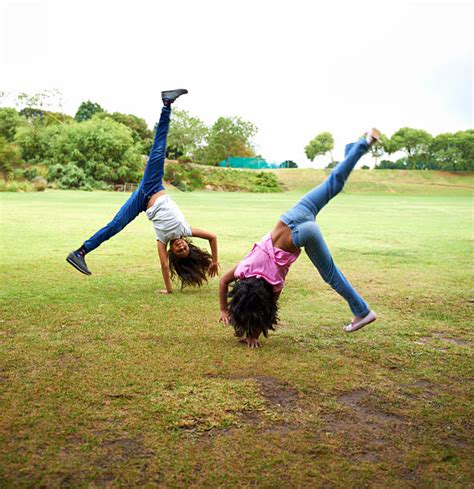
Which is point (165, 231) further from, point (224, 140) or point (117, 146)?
point (224, 140)

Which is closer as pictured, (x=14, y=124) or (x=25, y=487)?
(x=25, y=487)

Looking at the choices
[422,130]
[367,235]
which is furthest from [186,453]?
[422,130]

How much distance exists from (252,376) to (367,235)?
37.7 feet

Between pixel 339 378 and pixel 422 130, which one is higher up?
pixel 422 130

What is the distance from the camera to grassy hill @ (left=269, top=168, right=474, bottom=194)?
6419 centimetres

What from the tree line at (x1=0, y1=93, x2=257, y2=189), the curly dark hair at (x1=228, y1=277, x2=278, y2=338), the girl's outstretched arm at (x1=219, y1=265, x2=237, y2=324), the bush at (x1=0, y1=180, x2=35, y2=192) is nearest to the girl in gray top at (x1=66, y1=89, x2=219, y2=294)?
the girl's outstretched arm at (x1=219, y1=265, x2=237, y2=324)

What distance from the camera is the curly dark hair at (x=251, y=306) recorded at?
16.3 feet

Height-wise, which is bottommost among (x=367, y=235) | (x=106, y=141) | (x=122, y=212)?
(x=367, y=235)

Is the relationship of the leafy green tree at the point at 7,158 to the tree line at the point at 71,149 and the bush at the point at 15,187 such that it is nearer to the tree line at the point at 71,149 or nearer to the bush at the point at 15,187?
the tree line at the point at 71,149

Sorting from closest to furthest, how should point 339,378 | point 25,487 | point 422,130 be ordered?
point 25,487, point 339,378, point 422,130

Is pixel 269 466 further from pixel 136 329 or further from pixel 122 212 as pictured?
pixel 122 212

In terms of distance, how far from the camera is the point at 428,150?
84.9 meters

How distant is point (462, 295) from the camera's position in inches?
296

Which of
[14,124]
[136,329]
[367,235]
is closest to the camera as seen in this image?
[136,329]
